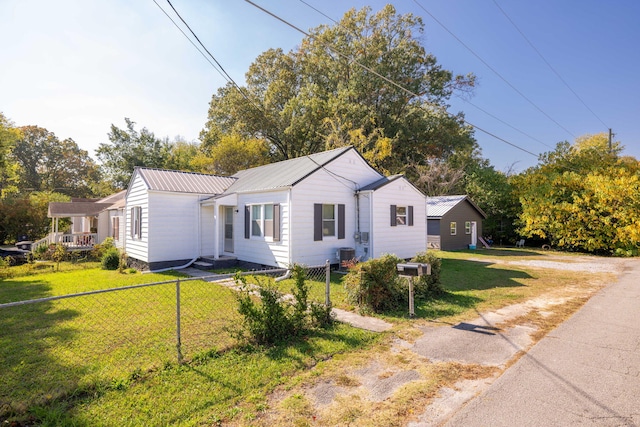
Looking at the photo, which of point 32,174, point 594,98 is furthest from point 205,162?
point 32,174

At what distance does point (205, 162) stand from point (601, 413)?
97.8 ft

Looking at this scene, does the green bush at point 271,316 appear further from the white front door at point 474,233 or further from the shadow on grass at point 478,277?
the white front door at point 474,233

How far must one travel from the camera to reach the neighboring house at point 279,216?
11.8 metres

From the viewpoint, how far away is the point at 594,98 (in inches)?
745

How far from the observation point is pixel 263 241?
12.3m

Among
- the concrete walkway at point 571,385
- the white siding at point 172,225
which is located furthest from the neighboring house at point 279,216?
the concrete walkway at point 571,385

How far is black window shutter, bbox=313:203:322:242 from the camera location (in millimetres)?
12039

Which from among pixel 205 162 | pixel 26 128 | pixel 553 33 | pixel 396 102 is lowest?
pixel 205 162

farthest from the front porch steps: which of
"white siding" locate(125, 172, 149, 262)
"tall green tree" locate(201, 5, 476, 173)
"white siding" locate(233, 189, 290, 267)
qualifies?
"tall green tree" locate(201, 5, 476, 173)

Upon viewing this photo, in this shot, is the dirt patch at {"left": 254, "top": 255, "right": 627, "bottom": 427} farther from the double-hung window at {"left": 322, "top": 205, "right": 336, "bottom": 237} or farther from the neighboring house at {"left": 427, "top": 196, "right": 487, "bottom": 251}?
the neighboring house at {"left": 427, "top": 196, "right": 487, "bottom": 251}

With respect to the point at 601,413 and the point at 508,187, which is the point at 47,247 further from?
the point at 508,187

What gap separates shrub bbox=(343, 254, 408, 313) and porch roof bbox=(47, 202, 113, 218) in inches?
800

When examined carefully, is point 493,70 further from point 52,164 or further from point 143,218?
point 52,164

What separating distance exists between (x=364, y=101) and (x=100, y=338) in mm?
27022
